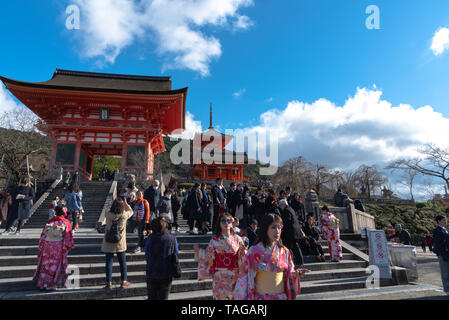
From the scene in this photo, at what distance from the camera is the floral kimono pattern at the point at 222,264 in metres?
2.88

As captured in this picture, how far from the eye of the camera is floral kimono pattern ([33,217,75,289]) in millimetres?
4078

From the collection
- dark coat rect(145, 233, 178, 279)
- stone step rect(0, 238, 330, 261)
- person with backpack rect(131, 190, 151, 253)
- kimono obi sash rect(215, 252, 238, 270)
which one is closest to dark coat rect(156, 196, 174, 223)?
person with backpack rect(131, 190, 151, 253)

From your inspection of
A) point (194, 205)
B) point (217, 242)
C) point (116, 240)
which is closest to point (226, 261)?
point (217, 242)

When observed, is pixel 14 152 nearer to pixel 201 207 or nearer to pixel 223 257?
pixel 201 207

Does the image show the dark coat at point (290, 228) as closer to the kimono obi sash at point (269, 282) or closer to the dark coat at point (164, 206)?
the kimono obi sash at point (269, 282)

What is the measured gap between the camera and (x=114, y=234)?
13.1 feet

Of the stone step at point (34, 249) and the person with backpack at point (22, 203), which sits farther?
the person with backpack at point (22, 203)

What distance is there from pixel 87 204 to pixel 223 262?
33.3 ft

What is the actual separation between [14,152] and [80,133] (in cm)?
644

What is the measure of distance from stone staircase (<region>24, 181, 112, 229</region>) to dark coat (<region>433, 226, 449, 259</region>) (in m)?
10.4

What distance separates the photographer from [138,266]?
4.96 metres

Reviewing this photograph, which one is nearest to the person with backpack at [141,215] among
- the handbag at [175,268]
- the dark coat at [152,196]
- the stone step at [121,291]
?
the dark coat at [152,196]
